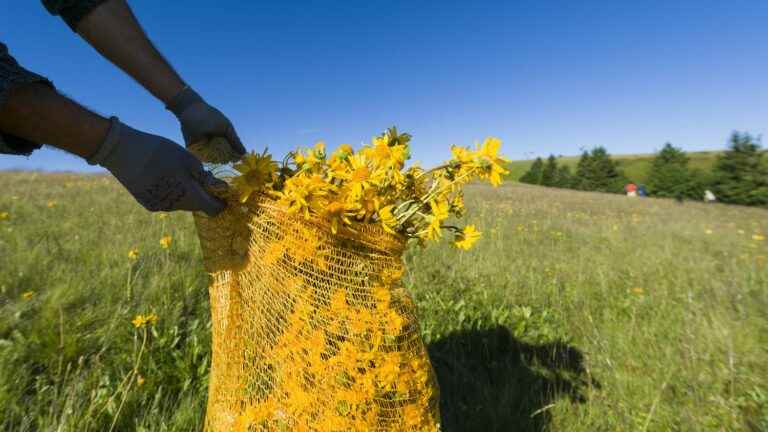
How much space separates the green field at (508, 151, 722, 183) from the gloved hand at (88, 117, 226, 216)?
39.5 m

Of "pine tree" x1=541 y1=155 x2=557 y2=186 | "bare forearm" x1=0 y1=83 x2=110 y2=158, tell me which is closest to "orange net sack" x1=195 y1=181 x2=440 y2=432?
"bare forearm" x1=0 y1=83 x2=110 y2=158

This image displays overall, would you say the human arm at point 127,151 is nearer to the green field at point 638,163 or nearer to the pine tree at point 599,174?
Answer: the green field at point 638,163

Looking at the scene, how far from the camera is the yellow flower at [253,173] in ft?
3.03

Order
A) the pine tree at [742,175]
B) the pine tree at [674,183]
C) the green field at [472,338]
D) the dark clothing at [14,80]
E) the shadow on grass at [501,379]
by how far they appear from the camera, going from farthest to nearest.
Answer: the pine tree at [674,183]
the pine tree at [742,175]
the shadow on grass at [501,379]
the green field at [472,338]
the dark clothing at [14,80]

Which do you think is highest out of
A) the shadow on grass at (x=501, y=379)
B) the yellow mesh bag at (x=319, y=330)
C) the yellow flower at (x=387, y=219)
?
the yellow flower at (x=387, y=219)

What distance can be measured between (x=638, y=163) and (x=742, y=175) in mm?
35838

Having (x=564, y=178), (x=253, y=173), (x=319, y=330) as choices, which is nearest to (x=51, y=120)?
(x=253, y=173)

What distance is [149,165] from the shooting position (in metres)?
0.95

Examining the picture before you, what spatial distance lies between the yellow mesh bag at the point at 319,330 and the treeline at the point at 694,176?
33471 mm

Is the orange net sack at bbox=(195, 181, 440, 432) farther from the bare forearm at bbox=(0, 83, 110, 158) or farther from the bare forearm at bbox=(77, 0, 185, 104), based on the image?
the bare forearm at bbox=(77, 0, 185, 104)

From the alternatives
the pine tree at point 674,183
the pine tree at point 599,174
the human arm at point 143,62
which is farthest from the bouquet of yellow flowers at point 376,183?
the pine tree at point 599,174

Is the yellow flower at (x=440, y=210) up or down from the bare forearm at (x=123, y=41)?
down

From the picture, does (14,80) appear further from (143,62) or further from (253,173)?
(143,62)

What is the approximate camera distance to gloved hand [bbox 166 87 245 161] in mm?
1357
